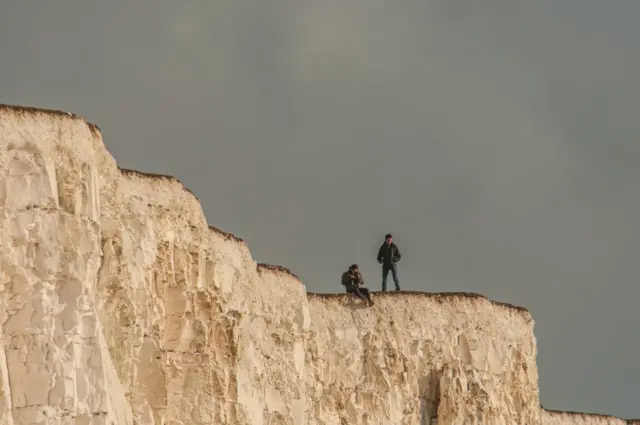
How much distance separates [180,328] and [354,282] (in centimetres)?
1235

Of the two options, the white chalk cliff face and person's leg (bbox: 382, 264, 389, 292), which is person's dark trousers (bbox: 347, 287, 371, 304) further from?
person's leg (bbox: 382, 264, 389, 292)

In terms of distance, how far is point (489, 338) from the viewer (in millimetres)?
71188

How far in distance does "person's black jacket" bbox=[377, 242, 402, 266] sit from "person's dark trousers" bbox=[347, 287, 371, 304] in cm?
251

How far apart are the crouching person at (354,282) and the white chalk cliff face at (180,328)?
83 centimetres

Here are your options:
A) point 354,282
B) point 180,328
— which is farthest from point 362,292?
point 180,328

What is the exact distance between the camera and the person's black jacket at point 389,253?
2501 inches

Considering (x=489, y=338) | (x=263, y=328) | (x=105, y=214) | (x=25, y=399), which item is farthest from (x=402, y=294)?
(x=25, y=399)

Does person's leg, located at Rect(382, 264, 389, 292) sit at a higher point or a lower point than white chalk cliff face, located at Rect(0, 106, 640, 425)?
higher

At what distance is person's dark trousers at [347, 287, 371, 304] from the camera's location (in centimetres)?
6625

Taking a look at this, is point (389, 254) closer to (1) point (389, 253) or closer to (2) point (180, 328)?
(1) point (389, 253)

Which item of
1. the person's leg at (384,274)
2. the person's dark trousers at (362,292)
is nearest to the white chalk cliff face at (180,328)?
the person's dark trousers at (362,292)

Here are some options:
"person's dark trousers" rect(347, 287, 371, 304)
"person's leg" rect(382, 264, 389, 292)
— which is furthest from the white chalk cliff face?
"person's leg" rect(382, 264, 389, 292)

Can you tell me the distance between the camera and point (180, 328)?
2131 inches

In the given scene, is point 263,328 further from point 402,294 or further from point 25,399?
point 25,399
